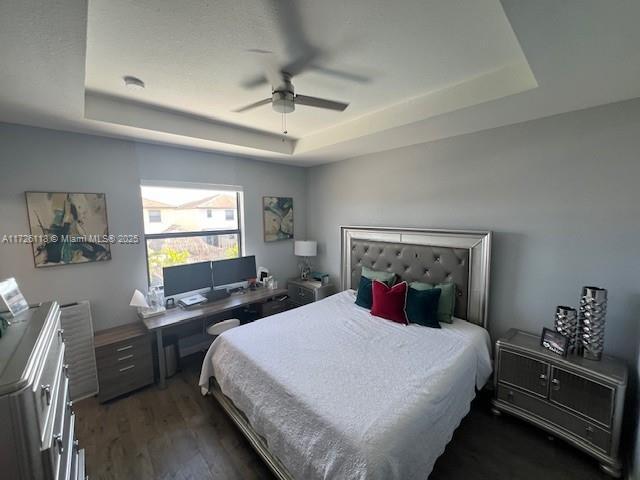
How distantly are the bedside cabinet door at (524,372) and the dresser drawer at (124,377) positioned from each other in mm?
3270

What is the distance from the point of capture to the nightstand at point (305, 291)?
3.83 meters

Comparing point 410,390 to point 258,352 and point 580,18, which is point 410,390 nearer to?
point 258,352

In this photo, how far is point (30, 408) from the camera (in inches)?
33.7

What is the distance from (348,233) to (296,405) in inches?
96.5

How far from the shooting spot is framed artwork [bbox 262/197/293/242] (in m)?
3.99

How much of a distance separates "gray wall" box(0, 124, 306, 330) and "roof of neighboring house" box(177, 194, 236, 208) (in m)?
0.24

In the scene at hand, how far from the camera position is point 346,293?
136 inches

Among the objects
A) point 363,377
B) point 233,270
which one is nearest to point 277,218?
point 233,270

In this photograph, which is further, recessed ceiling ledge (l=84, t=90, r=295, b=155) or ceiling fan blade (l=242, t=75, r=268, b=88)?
recessed ceiling ledge (l=84, t=90, r=295, b=155)

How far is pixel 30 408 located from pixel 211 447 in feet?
4.98

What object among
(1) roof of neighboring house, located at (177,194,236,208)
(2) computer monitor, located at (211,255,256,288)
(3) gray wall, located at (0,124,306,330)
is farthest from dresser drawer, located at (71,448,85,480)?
(1) roof of neighboring house, located at (177,194,236,208)

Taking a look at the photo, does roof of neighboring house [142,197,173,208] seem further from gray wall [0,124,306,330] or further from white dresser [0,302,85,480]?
white dresser [0,302,85,480]

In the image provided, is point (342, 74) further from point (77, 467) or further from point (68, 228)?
point (77, 467)

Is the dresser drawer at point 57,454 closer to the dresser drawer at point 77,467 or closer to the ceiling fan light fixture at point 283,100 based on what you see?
the dresser drawer at point 77,467
